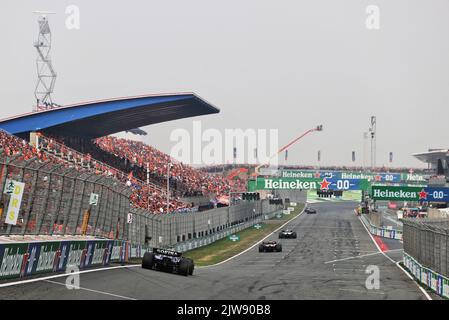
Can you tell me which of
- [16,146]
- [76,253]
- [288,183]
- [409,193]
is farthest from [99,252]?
[288,183]

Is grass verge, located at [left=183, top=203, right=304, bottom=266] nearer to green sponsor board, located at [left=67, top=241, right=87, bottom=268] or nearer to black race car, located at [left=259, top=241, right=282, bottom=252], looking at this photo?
black race car, located at [left=259, top=241, right=282, bottom=252]

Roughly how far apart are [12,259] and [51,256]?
322cm

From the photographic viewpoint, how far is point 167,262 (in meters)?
29.1

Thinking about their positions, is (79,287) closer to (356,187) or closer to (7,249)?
(7,249)

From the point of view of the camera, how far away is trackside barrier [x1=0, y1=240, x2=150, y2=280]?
806 inches

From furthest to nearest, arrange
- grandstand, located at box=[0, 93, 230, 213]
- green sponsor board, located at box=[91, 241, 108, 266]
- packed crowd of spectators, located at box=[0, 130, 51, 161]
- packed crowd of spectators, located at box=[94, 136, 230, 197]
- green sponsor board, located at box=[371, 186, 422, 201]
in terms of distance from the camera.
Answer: packed crowd of spectators, located at box=[94, 136, 230, 197], green sponsor board, located at box=[371, 186, 422, 201], grandstand, located at box=[0, 93, 230, 213], packed crowd of spectators, located at box=[0, 130, 51, 161], green sponsor board, located at box=[91, 241, 108, 266]

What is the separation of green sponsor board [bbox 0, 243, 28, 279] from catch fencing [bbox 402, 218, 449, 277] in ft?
44.8

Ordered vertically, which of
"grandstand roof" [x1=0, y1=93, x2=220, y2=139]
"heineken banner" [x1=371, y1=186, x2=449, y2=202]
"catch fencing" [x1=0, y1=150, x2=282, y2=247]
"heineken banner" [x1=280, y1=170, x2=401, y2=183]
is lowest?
"catch fencing" [x1=0, y1=150, x2=282, y2=247]

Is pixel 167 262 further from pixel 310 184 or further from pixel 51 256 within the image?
pixel 310 184

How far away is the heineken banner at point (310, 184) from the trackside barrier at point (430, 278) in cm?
4777

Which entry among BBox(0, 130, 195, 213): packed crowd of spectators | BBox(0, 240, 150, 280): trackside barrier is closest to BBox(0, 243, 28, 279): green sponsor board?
BBox(0, 240, 150, 280): trackside barrier

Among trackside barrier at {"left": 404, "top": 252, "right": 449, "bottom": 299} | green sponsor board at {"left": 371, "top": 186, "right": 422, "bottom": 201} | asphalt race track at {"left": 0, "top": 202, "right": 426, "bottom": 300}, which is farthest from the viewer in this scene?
green sponsor board at {"left": 371, "top": 186, "right": 422, "bottom": 201}

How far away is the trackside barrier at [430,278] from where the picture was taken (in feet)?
82.2
